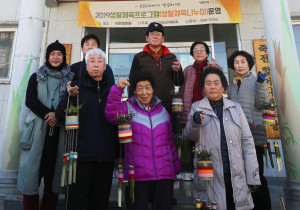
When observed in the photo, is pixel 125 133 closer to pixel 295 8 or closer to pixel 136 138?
pixel 136 138

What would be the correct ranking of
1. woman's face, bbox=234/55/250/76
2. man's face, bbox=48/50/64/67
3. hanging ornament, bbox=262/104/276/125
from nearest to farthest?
hanging ornament, bbox=262/104/276/125, man's face, bbox=48/50/64/67, woman's face, bbox=234/55/250/76

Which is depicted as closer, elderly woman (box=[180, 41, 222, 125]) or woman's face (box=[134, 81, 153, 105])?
woman's face (box=[134, 81, 153, 105])

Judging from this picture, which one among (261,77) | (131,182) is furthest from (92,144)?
(261,77)

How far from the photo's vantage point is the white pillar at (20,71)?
3229 mm

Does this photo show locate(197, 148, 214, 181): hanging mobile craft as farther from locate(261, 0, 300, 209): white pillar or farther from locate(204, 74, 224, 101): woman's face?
locate(261, 0, 300, 209): white pillar

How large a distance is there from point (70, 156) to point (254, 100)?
7.23 ft

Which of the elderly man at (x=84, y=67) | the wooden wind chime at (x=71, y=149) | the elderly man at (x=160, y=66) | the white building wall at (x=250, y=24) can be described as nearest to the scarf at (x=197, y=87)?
the elderly man at (x=160, y=66)

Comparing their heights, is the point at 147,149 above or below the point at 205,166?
above

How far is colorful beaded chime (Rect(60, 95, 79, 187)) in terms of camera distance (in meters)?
1.98

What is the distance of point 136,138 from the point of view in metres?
2.16

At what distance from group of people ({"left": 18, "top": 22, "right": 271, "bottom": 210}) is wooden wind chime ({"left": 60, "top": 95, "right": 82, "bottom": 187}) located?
0.04m

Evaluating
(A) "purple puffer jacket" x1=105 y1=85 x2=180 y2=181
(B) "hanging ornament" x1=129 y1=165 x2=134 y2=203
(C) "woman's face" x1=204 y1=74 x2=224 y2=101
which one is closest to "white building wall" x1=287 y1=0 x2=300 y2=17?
(C) "woman's face" x1=204 y1=74 x2=224 y2=101

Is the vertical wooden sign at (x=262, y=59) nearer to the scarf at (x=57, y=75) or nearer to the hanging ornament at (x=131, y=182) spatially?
the hanging ornament at (x=131, y=182)

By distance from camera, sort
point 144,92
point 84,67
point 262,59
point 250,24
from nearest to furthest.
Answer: point 144,92 → point 84,67 → point 262,59 → point 250,24
